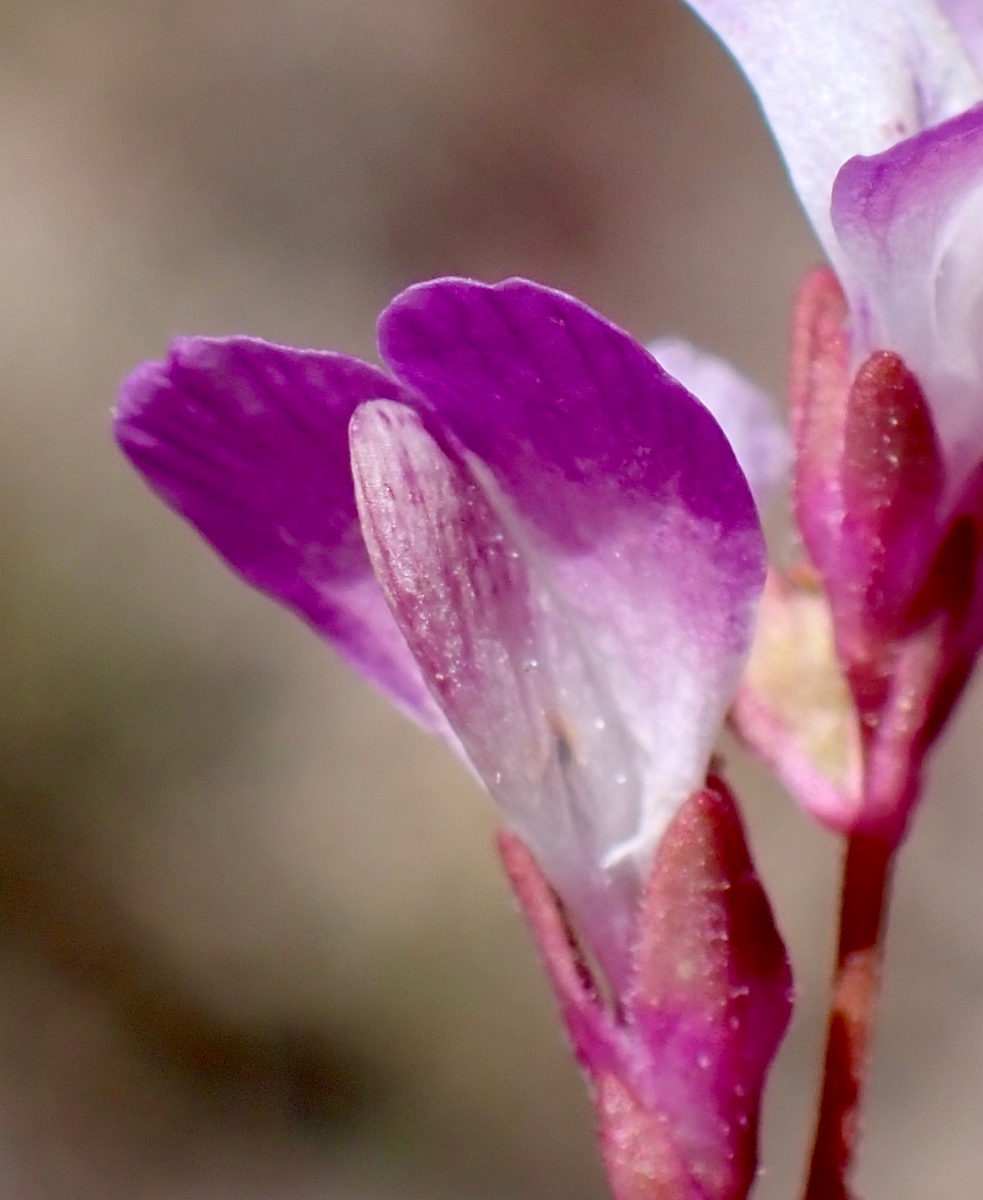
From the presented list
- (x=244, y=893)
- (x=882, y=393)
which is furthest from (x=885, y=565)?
(x=244, y=893)

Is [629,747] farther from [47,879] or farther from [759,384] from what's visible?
[759,384]

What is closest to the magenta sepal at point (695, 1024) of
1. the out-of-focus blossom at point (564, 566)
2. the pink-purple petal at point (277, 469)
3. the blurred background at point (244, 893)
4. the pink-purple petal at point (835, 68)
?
the out-of-focus blossom at point (564, 566)

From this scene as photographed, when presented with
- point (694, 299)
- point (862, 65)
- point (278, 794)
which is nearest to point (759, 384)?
point (694, 299)

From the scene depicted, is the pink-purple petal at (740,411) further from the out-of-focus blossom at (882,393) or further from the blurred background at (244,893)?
the blurred background at (244,893)

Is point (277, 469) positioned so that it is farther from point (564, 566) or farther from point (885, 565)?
point (885, 565)

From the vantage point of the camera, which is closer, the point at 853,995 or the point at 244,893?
the point at 853,995

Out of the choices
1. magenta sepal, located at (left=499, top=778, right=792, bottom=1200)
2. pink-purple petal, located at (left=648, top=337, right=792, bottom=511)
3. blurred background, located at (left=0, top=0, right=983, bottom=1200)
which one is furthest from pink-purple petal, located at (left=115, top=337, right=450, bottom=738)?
blurred background, located at (left=0, top=0, right=983, bottom=1200)
